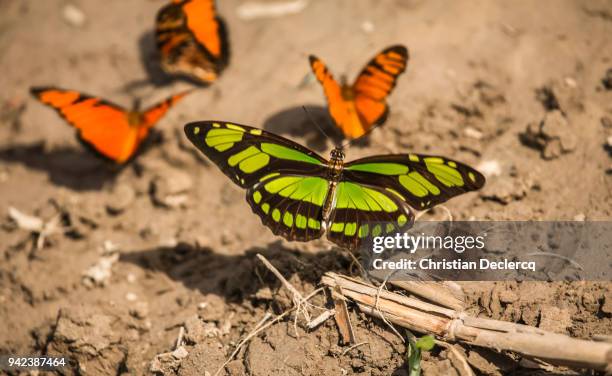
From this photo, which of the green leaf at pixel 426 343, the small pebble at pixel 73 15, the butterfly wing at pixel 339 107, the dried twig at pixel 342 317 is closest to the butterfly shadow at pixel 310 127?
the butterfly wing at pixel 339 107

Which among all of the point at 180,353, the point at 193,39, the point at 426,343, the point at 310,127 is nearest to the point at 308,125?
the point at 310,127

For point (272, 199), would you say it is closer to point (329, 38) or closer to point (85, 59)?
point (329, 38)

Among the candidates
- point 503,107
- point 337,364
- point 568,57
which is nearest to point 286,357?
point 337,364

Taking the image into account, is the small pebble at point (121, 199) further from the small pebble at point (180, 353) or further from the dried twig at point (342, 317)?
the dried twig at point (342, 317)

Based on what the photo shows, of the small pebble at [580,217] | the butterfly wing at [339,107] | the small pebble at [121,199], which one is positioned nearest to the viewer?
the small pebble at [580,217]

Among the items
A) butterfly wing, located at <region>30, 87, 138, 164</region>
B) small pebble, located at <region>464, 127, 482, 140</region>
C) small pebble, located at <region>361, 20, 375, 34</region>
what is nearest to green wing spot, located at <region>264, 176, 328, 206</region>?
small pebble, located at <region>464, 127, 482, 140</region>

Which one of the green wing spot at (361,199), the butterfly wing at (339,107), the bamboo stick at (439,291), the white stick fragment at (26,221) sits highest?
the butterfly wing at (339,107)
